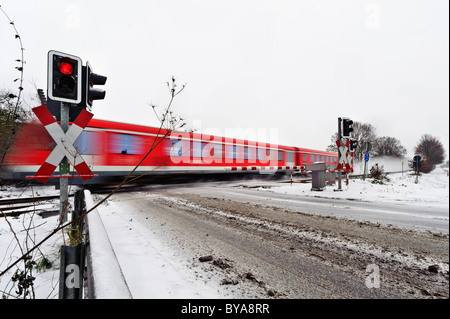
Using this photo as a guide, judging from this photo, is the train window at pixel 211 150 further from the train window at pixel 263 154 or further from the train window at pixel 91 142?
the train window at pixel 91 142

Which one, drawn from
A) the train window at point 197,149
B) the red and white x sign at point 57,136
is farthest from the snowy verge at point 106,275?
the train window at point 197,149

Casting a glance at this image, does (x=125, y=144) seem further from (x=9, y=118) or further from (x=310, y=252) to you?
(x=310, y=252)

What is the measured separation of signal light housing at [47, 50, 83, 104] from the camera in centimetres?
211

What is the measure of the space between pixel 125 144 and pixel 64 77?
3.96 m

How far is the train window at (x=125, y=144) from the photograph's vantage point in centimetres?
584

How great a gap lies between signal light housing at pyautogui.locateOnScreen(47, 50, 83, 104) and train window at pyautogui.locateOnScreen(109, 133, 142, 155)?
390 centimetres

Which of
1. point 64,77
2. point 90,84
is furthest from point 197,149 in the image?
point 64,77

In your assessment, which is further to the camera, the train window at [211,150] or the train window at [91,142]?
the train window at [211,150]

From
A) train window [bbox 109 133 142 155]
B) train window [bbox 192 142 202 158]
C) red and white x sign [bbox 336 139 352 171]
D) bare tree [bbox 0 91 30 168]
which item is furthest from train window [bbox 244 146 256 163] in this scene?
bare tree [bbox 0 91 30 168]

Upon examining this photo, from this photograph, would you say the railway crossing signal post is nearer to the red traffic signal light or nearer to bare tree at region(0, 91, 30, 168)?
the red traffic signal light

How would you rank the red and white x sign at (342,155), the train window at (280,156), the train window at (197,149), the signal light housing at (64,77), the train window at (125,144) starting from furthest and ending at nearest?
the train window at (280,156) → the red and white x sign at (342,155) → the train window at (125,144) → the train window at (197,149) → the signal light housing at (64,77)

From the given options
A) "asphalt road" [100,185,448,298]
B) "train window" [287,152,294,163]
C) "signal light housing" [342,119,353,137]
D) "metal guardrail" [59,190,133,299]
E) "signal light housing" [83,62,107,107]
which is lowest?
"asphalt road" [100,185,448,298]

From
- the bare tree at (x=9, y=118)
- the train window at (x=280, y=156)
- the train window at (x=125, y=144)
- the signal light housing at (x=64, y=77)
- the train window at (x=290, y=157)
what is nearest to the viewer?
the bare tree at (x=9, y=118)

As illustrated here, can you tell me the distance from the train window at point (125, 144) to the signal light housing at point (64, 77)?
154 inches
